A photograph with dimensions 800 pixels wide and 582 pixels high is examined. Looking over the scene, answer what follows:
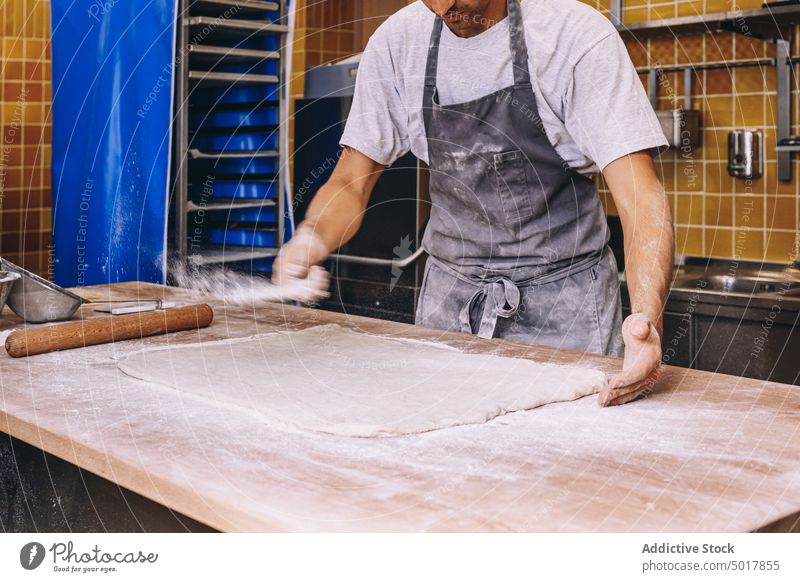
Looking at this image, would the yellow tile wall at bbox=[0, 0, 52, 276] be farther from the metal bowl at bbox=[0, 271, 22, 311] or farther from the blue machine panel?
the metal bowl at bbox=[0, 271, 22, 311]

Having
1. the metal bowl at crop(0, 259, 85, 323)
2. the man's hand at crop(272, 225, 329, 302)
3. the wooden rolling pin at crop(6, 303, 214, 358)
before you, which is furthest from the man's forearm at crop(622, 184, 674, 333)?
the metal bowl at crop(0, 259, 85, 323)

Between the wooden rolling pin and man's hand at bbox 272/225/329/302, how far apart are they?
224 millimetres

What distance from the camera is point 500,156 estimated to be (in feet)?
5.26

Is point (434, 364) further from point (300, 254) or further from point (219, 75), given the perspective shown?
point (219, 75)

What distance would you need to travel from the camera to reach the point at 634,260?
123 centimetres

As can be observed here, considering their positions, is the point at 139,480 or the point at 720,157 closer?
the point at 139,480

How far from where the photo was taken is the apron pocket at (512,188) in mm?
1602

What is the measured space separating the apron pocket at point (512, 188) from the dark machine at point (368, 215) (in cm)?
100

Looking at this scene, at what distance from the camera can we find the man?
1.47 m

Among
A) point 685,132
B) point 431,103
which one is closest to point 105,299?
point 431,103

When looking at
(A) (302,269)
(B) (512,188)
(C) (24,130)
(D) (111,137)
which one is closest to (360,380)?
(A) (302,269)

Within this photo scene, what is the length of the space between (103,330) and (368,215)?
159 centimetres

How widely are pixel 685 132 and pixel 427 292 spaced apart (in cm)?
123

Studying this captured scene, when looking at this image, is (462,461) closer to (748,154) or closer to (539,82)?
(539,82)
